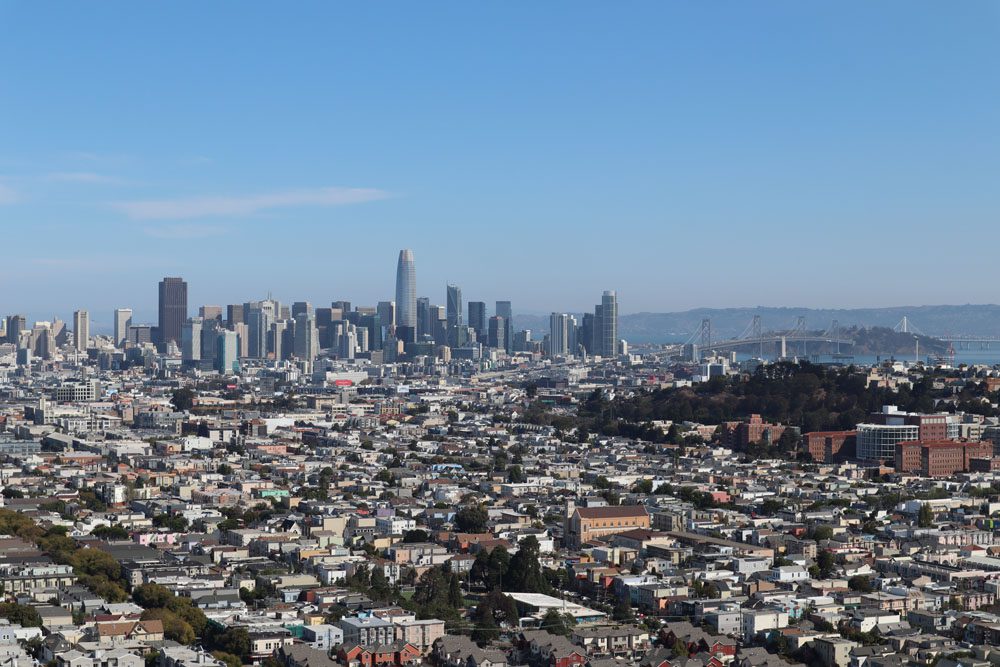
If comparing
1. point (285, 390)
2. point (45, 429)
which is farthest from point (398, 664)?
point (285, 390)

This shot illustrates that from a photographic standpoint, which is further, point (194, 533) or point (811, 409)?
point (811, 409)

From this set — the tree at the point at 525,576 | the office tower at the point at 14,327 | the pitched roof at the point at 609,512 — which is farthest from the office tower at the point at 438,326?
the tree at the point at 525,576

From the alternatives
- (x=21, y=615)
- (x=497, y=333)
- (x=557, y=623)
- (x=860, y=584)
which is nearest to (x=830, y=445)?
(x=860, y=584)

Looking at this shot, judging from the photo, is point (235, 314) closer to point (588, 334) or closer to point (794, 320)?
point (588, 334)

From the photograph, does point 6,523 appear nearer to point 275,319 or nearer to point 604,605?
point 604,605

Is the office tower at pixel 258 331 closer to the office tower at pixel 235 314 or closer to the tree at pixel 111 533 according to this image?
the office tower at pixel 235 314

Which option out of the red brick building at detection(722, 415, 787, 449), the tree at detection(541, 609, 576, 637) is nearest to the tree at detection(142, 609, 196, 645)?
the tree at detection(541, 609, 576, 637)
